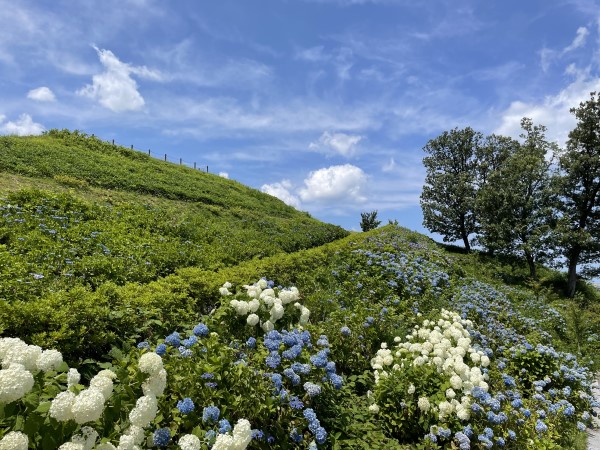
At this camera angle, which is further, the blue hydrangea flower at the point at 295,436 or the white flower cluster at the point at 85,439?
the blue hydrangea flower at the point at 295,436

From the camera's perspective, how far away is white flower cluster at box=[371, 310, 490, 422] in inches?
169

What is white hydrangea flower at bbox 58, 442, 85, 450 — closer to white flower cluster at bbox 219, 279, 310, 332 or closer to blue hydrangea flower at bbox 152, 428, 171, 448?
blue hydrangea flower at bbox 152, 428, 171, 448

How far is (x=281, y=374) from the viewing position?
375 centimetres

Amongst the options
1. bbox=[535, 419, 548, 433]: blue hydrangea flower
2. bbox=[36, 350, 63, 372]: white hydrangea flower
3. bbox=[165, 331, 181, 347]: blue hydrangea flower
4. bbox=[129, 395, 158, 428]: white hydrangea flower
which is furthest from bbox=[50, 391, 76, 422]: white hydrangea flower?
bbox=[535, 419, 548, 433]: blue hydrangea flower

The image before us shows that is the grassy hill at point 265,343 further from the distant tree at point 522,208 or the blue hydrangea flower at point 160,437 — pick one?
the distant tree at point 522,208

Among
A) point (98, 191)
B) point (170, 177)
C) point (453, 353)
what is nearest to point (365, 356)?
point (453, 353)

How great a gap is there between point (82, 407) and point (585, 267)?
84.5ft

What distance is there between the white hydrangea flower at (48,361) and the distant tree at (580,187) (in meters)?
23.0

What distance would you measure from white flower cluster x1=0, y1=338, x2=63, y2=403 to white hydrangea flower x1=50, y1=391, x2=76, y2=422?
0.76ft

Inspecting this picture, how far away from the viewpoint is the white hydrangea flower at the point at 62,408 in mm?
2027

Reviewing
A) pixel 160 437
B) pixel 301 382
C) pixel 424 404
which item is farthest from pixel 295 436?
pixel 424 404

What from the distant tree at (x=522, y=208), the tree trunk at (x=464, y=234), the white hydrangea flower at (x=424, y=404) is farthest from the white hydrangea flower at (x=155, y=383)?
the tree trunk at (x=464, y=234)

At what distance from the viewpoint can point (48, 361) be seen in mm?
2527

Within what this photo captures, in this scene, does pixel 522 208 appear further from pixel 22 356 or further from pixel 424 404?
pixel 22 356
